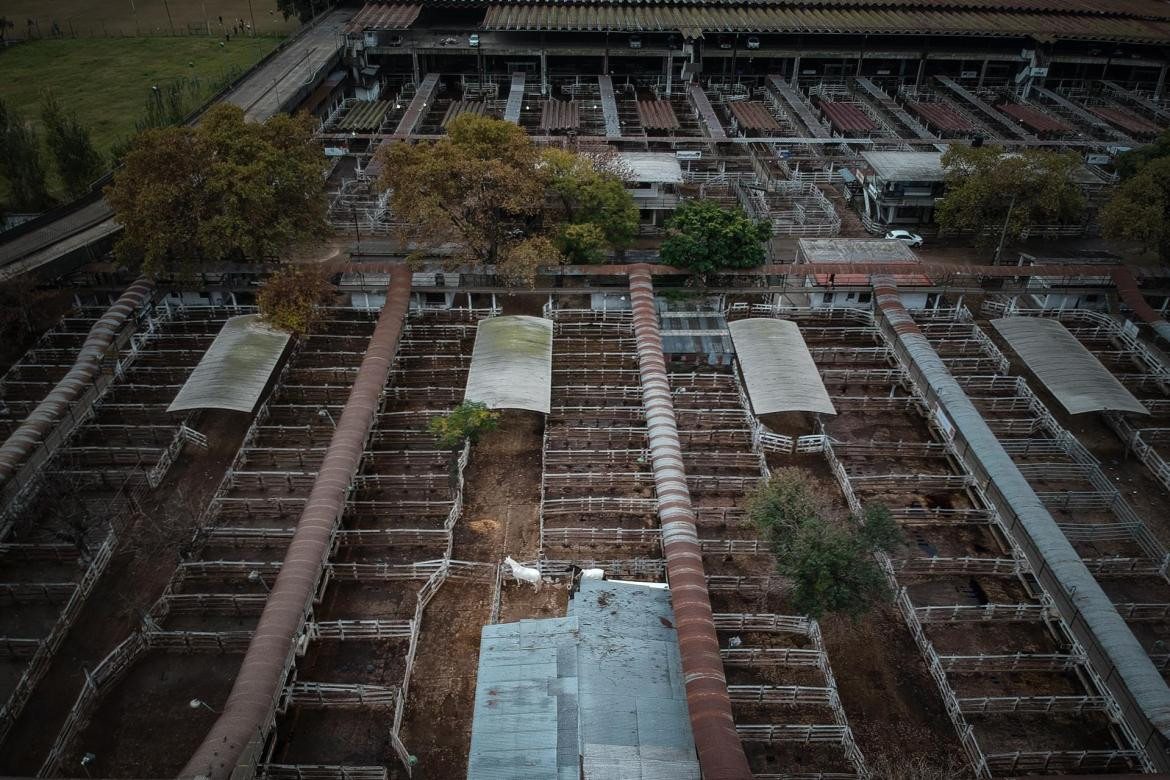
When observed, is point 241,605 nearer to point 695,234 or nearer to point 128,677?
point 128,677

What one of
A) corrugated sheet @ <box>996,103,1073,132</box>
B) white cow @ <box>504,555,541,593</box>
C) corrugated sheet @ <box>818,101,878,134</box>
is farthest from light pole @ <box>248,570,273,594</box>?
corrugated sheet @ <box>996,103,1073,132</box>

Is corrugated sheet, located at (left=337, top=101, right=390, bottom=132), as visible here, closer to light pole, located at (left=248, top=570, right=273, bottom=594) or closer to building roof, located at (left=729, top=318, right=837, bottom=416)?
building roof, located at (left=729, top=318, right=837, bottom=416)

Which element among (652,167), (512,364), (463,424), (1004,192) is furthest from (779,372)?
(1004,192)

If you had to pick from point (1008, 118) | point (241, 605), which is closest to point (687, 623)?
point (241, 605)

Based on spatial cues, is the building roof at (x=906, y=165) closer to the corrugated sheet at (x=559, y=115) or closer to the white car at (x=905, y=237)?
the white car at (x=905, y=237)

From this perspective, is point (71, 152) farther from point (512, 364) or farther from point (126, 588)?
point (126, 588)

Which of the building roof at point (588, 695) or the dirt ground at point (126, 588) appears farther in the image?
the dirt ground at point (126, 588)

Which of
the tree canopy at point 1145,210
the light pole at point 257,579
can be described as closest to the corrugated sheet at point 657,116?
the tree canopy at point 1145,210
